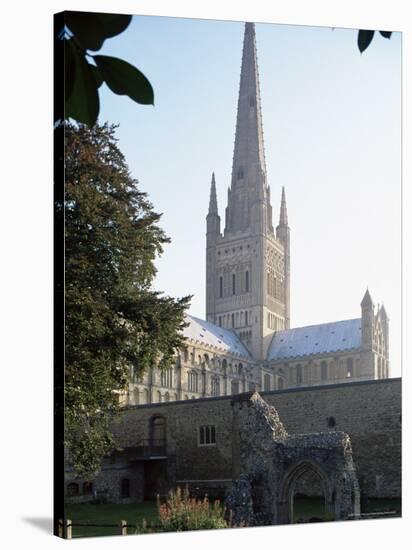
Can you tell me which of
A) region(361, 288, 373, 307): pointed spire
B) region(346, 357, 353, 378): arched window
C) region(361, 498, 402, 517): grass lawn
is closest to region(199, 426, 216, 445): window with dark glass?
region(361, 498, 402, 517): grass lawn

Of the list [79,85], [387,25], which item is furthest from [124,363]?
[79,85]

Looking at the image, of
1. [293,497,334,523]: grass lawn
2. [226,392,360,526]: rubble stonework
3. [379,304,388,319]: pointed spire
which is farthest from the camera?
[226,392,360,526]: rubble stonework

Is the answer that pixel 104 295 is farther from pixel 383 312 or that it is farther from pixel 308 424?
pixel 308 424

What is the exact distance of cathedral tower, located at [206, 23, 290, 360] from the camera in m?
13.6

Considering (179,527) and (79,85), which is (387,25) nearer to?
(179,527)

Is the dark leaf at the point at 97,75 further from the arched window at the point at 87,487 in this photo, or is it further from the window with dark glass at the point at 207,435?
the window with dark glass at the point at 207,435

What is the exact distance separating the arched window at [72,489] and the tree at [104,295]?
590 mm

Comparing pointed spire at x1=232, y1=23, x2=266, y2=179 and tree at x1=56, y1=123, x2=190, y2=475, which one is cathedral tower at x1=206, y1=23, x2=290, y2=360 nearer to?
pointed spire at x1=232, y1=23, x2=266, y2=179

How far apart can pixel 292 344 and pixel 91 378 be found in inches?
311

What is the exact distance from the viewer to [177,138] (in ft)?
43.3

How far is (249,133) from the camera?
14.2 m

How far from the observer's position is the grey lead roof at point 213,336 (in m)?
16.0

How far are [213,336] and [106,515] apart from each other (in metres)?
6.75

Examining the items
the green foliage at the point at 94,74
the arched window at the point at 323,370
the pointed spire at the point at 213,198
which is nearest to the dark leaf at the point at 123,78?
the green foliage at the point at 94,74
